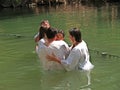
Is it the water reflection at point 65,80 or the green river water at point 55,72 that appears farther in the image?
the green river water at point 55,72

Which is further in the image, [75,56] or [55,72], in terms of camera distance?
[55,72]

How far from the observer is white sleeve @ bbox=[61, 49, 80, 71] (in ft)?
32.6

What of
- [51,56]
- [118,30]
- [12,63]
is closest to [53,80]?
[51,56]

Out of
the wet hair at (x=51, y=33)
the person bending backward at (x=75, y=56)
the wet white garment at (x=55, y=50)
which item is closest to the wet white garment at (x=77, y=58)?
the person bending backward at (x=75, y=56)

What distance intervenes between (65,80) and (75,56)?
717 millimetres

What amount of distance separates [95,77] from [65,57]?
0.94 m

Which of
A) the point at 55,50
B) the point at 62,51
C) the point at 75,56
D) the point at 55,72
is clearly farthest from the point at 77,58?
the point at 55,72

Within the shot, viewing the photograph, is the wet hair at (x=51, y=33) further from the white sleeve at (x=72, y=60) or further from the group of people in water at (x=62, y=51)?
A: the white sleeve at (x=72, y=60)

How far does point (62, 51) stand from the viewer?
1020cm

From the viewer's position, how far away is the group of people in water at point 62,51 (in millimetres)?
9973

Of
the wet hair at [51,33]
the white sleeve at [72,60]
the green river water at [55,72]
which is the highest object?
the wet hair at [51,33]

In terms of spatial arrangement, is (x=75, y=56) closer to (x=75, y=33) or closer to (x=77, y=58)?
(x=77, y=58)

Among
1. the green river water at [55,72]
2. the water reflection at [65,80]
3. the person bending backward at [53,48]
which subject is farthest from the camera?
the person bending backward at [53,48]

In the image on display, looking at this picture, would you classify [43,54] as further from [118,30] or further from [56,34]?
[118,30]
